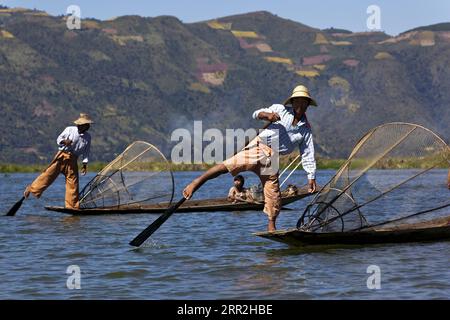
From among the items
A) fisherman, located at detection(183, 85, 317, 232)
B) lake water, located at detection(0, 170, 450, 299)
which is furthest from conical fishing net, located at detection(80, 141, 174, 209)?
fisherman, located at detection(183, 85, 317, 232)

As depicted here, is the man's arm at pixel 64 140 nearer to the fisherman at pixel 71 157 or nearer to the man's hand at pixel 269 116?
the fisherman at pixel 71 157

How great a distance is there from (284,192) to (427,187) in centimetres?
726

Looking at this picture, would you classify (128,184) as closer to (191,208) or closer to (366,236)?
(191,208)

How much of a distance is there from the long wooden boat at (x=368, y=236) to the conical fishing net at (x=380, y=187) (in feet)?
0.54

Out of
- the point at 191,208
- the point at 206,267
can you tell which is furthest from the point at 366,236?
the point at 191,208

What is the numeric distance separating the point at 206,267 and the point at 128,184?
388 inches

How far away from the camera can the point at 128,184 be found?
22.3 meters

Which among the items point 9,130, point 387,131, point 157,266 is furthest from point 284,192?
point 9,130

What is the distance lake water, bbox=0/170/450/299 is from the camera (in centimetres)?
1088

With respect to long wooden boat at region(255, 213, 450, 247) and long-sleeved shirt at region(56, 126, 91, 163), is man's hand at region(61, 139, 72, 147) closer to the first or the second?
long-sleeved shirt at region(56, 126, 91, 163)

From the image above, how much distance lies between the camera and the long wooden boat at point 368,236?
43.8ft
